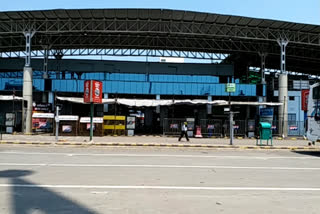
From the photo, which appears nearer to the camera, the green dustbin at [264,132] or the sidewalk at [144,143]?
the sidewalk at [144,143]

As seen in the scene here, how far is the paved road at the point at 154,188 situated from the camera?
5.38m

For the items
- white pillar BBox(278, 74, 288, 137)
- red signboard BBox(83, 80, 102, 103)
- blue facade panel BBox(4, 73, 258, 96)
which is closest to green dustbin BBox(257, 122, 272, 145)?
white pillar BBox(278, 74, 288, 137)

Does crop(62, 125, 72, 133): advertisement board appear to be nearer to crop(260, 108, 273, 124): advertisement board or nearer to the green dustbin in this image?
the green dustbin

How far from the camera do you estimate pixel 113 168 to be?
9.66 m

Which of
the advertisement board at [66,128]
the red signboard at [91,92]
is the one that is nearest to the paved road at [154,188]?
the red signboard at [91,92]

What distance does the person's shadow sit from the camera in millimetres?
5109

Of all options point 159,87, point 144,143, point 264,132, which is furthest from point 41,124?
point 264,132

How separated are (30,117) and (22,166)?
20159 mm

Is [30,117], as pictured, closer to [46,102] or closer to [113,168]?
[46,102]

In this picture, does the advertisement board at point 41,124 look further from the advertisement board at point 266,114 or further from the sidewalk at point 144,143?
the advertisement board at point 266,114

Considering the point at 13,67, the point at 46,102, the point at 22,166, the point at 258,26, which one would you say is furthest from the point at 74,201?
the point at 13,67

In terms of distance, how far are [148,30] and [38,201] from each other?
28.2m

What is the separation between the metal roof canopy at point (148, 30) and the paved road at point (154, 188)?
853 inches

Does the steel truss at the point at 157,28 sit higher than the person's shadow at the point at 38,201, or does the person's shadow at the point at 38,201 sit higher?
the steel truss at the point at 157,28
